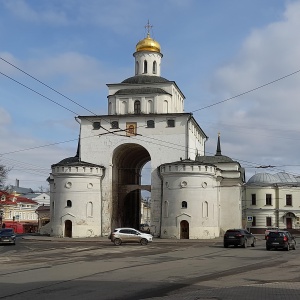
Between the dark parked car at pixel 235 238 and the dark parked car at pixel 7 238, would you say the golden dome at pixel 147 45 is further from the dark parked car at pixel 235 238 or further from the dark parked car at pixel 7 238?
the dark parked car at pixel 235 238

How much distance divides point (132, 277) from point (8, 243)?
25.4 m

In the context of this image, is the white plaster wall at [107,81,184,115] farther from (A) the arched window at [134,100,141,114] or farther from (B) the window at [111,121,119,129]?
(B) the window at [111,121,119,129]

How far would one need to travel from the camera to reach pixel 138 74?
59.9m

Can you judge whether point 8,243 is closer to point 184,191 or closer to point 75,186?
point 75,186

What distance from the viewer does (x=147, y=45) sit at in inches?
2359

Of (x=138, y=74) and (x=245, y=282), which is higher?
(x=138, y=74)

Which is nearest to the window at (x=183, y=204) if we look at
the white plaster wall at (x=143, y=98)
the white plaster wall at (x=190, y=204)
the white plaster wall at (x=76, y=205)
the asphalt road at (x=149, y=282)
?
the white plaster wall at (x=190, y=204)

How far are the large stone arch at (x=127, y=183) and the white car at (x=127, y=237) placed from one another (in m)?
15.5

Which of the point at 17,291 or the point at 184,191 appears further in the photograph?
the point at 184,191

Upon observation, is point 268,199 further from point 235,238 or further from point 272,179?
point 235,238

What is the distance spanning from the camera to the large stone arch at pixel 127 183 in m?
Result: 54.6

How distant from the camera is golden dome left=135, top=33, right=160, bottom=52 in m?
59.8

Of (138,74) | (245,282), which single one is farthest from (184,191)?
(245,282)

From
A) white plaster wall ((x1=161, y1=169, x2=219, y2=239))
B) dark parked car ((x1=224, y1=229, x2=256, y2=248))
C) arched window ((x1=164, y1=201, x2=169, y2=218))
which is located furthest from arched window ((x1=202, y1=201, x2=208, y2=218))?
dark parked car ((x1=224, y1=229, x2=256, y2=248))
